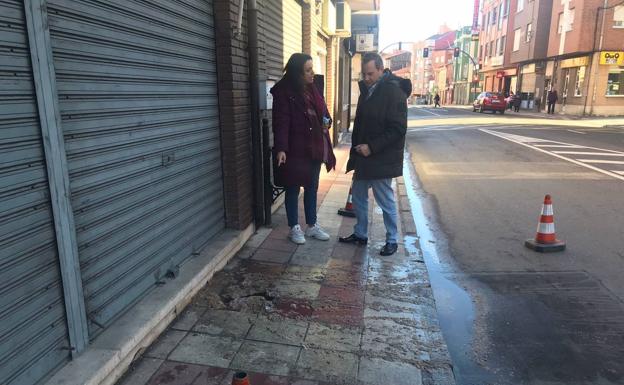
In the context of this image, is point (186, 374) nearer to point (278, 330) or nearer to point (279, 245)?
point (278, 330)

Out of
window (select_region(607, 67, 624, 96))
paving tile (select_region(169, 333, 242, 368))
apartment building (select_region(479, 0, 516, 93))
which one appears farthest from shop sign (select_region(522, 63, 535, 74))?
paving tile (select_region(169, 333, 242, 368))

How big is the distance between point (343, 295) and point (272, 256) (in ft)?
3.53

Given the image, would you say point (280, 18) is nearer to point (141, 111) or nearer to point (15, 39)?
point (141, 111)

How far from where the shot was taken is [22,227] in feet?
7.15

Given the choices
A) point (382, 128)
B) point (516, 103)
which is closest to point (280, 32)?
point (382, 128)

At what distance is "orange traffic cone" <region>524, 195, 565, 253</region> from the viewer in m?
5.32

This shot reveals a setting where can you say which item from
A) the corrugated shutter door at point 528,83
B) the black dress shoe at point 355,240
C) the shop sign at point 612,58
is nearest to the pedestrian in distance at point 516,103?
the corrugated shutter door at point 528,83

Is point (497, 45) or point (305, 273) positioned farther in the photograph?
point (497, 45)

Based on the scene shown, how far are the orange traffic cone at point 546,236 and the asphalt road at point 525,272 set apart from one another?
0.10 m

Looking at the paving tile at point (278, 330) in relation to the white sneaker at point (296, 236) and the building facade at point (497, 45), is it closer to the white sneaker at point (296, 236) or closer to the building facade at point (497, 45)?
the white sneaker at point (296, 236)

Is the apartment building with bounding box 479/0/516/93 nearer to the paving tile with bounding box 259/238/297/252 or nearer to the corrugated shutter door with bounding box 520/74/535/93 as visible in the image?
the corrugated shutter door with bounding box 520/74/535/93

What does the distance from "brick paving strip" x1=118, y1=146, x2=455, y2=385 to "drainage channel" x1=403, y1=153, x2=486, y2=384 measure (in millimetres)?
145

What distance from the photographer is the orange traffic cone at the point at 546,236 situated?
5.32 m

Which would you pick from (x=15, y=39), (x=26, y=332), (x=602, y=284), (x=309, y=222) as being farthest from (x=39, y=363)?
(x=602, y=284)
